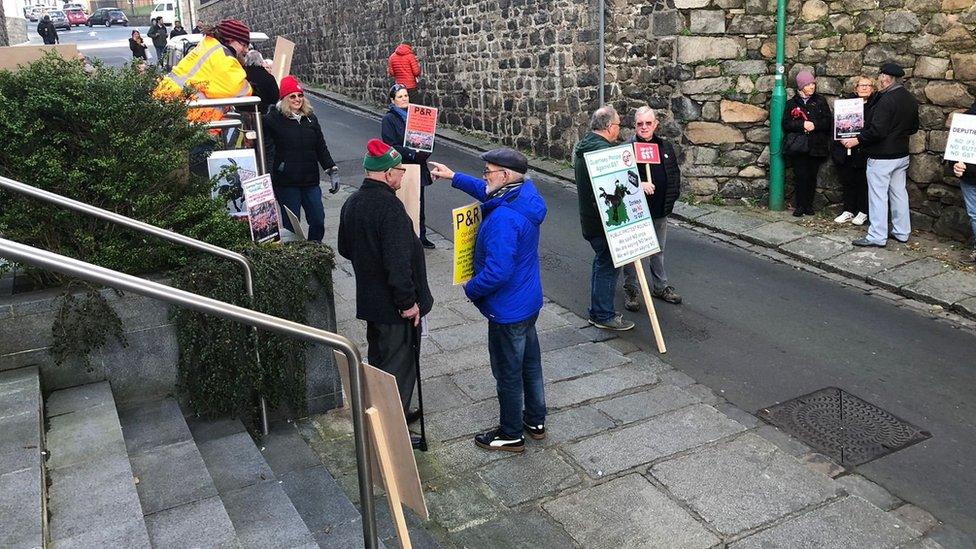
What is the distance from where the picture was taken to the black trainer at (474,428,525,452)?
531cm

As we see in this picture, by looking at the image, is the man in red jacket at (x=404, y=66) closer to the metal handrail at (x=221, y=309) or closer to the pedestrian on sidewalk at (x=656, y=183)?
the pedestrian on sidewalk at (x=656, y=183)

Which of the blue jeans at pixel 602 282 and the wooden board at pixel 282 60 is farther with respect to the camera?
the wooden board at pixel 282 60

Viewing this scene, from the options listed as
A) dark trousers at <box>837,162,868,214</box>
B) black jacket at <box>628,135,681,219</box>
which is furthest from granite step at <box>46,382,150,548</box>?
dark trousers at <box>837,162,868,214</box>

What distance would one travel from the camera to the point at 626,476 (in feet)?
16.4

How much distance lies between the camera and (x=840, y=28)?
10367 mm

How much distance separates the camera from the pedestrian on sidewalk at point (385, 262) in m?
4.93

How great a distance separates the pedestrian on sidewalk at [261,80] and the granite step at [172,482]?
5.32 metres

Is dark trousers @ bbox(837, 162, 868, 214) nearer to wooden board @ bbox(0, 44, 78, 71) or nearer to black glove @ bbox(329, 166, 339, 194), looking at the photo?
black glove @ bbox(329, 166, 339, 194)

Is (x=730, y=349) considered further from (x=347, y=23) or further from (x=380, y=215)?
(x=347, y=23)

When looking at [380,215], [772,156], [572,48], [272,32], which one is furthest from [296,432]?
[272,32]

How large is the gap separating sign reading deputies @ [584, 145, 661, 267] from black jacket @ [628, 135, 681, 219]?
1.65 feet

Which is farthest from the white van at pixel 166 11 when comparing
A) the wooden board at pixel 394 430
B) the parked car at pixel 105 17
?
the wooden board at pixel 394 430

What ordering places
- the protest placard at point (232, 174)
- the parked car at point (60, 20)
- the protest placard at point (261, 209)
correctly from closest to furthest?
1. the protest placard at point (261, 209)
2. the protest placard at point (232, 174)
3. the parked car at point (60, 20)

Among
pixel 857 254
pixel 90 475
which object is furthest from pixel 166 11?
pixel 90 475
